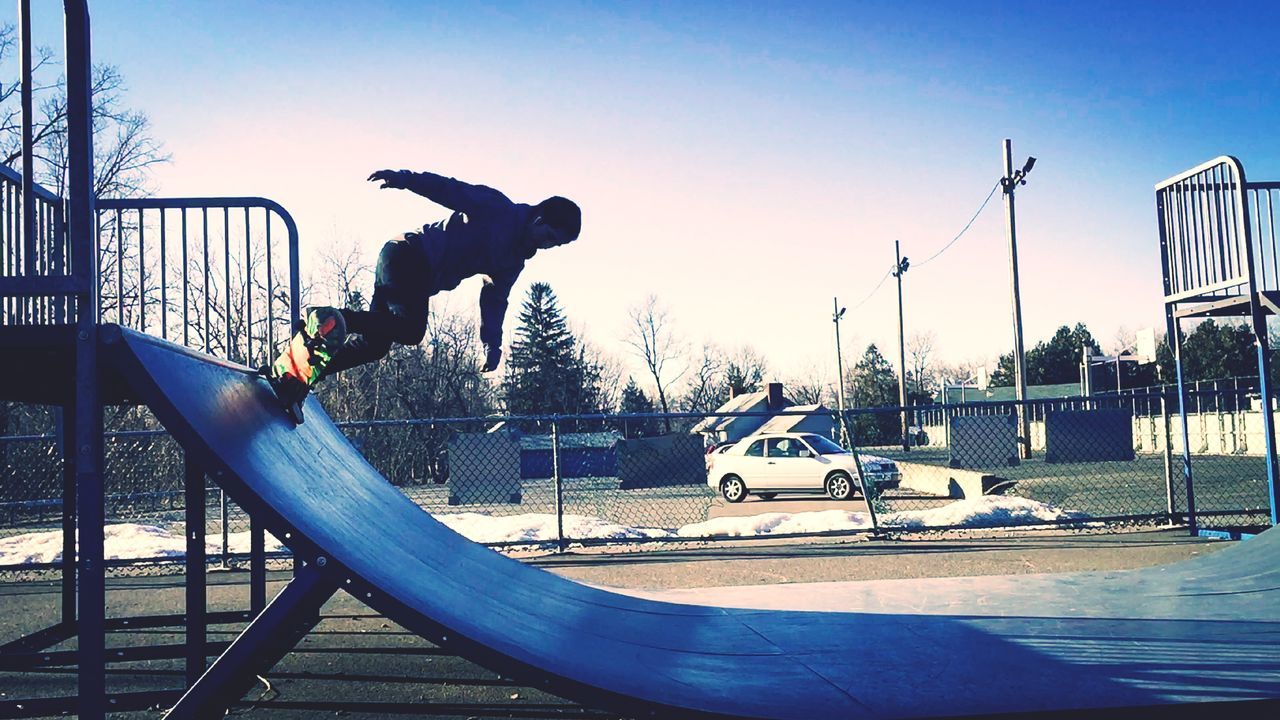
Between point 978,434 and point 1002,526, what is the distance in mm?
2099

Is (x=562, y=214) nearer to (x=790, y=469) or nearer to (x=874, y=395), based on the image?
(x=790, y=469)

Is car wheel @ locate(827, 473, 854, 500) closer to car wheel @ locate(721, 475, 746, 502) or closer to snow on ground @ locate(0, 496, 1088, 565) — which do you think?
car wheel @ locate(721, 475, 746, 502)

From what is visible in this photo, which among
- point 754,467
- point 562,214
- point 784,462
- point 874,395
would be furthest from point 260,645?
point 874,395

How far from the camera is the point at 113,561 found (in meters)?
7.58

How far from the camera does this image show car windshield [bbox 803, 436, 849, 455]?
1766 centimetres

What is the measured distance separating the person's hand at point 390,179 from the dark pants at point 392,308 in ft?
0.87

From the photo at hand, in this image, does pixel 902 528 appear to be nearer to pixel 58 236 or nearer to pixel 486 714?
pixel 486 714

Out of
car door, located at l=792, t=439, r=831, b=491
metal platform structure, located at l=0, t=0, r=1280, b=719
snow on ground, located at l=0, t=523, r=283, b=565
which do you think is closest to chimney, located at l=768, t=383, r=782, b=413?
car door, located at l=792, t=439, r=831, b=491

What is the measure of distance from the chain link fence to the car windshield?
81mm

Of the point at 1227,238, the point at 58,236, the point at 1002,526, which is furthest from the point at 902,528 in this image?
the point at 58,236

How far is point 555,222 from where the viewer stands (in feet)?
13.6

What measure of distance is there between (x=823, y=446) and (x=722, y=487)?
2.40 m

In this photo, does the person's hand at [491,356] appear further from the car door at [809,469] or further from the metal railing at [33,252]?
the car door at [809,469]

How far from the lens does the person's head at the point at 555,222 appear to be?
4.12 meters
